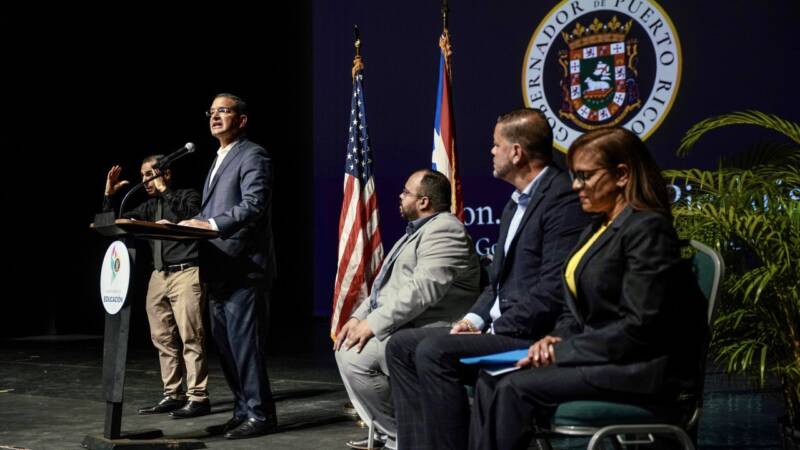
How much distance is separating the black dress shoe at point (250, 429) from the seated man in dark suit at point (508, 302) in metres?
1.24

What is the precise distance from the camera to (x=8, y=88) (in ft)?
27.8

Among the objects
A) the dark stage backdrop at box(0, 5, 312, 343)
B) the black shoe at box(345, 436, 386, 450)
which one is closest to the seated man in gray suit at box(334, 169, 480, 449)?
the black shoe at box(345, 436, 386, 450)

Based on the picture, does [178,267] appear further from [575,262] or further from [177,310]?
[575,262]

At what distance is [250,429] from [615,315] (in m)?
2.14

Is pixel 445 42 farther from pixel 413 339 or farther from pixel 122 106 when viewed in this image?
pixel 122 106

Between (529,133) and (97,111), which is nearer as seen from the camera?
(529,133)

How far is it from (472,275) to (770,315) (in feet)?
3.28

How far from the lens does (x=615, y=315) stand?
217 centimetres

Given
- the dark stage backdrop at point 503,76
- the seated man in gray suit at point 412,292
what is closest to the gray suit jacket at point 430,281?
the seated man in gray suit at point 412,292

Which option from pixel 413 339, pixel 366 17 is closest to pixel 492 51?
pixel 366 17

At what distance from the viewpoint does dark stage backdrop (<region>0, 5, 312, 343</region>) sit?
863 cm

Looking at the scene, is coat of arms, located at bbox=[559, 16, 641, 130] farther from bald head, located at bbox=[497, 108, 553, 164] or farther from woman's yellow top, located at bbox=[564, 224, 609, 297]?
woman's yellow top, located at bbox=[564, 224, 609, 297]

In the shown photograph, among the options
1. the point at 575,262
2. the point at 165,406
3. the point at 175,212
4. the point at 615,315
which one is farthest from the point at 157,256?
the point at 615,315

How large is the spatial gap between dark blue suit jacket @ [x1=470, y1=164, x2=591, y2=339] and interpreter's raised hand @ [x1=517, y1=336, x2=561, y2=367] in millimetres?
287
